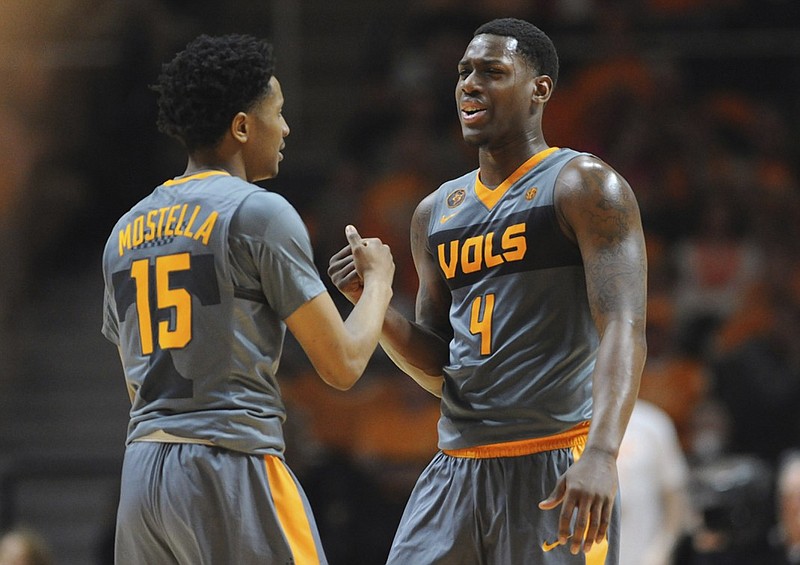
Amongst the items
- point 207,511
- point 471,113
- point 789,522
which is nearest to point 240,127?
point 471,113

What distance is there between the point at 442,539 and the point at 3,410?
7.05 meters

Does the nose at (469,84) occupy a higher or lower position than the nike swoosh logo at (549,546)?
higher

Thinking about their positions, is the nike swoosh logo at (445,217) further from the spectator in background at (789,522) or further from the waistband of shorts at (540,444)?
the spectator in background at (789,522)

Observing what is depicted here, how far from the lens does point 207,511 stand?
12.3ft

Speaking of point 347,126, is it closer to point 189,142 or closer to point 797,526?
point 797,526

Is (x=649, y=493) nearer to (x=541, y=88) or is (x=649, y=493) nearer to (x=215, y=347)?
(x=541, y=88)

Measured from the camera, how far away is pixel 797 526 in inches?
279

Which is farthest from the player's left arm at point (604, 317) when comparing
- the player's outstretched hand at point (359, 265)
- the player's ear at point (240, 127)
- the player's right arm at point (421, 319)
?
the player's ear at point (240, 127)

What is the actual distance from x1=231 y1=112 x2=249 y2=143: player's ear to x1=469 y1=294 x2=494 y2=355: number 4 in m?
0.90

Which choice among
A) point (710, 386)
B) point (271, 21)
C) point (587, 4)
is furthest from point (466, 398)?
point (271, 21)

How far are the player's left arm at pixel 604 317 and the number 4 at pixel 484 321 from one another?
0.34m

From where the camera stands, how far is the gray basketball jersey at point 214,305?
3.80 m

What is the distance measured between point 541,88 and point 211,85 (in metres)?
1.12

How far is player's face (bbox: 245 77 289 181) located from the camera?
4.02 metres
